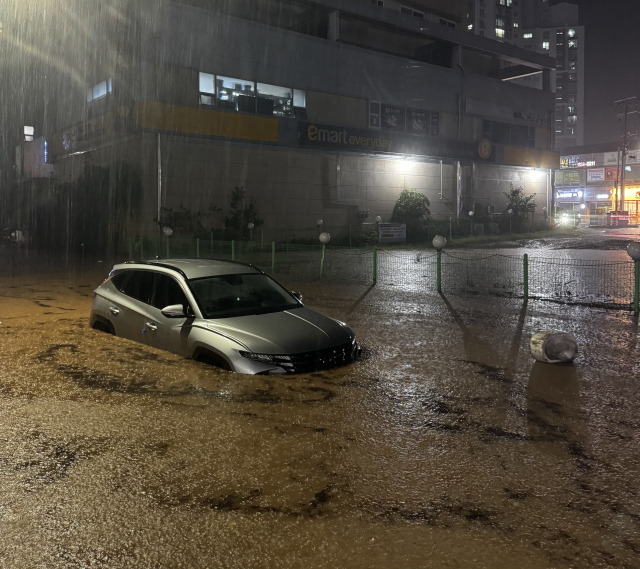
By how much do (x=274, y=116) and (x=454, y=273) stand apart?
768 inches

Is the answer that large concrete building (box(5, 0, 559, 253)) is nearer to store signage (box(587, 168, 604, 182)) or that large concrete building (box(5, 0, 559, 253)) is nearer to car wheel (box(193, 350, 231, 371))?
car wheel (box(193, 350, 231, 371))

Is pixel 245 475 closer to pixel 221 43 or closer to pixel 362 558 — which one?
pixel 362 558

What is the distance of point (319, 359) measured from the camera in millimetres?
7539

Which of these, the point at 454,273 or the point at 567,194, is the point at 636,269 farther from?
the point at 567,194

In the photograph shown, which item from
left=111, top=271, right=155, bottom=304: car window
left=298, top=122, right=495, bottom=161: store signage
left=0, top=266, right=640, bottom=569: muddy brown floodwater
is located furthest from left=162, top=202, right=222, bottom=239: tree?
left=111, top=271, right=155, bottom=304: car window

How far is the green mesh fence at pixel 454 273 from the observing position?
639 inches

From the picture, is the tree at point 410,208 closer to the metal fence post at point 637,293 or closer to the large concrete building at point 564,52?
the metal fence post at point 637,293

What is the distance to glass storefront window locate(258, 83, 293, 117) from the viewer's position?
36125 millimetres

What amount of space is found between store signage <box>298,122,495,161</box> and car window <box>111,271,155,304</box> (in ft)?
97.3

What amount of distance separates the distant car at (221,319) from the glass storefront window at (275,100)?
28509 mm

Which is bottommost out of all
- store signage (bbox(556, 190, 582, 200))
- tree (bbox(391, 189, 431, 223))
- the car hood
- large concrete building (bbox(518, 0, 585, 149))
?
the car hood

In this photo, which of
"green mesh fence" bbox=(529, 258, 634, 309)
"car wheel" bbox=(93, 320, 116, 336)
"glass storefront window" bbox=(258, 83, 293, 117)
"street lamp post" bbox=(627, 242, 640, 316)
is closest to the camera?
"car wheel" bbox=(93, 320, 116, 336)

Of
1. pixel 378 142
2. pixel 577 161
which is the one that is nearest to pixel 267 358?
pixel 378 142

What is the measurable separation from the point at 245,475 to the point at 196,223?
29.3 m
